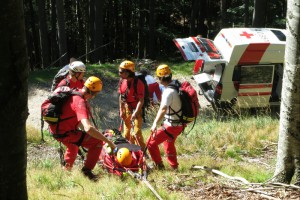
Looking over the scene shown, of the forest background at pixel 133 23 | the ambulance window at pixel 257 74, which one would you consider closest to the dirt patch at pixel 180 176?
the ambulance window at pixel 257 74

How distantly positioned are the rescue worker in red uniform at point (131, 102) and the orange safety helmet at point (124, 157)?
1902 millimetres

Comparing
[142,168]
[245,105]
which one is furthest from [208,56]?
[142,168]

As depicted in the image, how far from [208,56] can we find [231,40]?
83cm

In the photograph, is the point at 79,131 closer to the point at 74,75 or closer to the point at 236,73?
the point at 74,75

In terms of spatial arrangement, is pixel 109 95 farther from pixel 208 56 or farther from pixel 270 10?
pixel 270 10

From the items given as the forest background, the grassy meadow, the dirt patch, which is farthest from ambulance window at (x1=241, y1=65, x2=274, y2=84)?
the forest background

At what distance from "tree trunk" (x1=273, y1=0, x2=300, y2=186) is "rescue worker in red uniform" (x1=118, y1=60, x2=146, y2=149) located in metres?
3.99

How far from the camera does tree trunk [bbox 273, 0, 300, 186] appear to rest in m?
4.03

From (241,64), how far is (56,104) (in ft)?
25.8

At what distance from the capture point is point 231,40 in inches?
488

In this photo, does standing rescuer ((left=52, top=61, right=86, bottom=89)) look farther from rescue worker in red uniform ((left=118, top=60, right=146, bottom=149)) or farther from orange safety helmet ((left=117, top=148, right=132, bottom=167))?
orange safety helmet ((left=117, top=148, right=132, bottom=167))

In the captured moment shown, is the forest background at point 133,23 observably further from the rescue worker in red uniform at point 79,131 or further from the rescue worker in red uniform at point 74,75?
the rescue worker in red uniform at point 79,131

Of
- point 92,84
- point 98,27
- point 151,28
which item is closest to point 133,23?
point 151,28

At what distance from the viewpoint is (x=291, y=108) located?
163 inches
